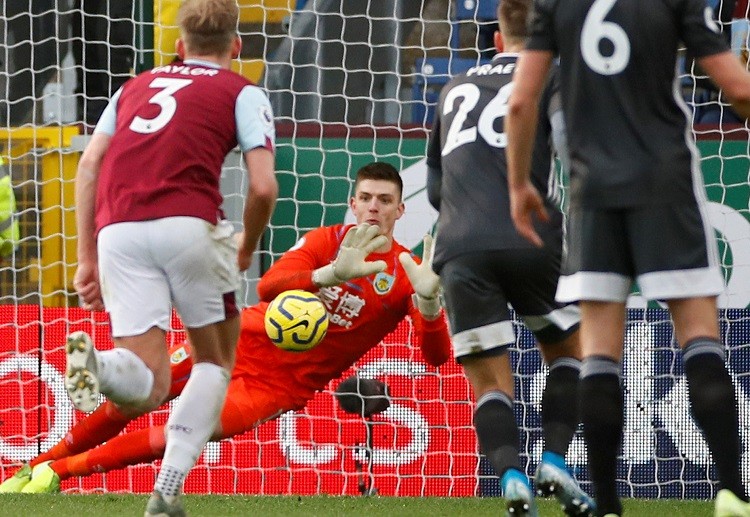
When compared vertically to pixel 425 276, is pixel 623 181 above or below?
above

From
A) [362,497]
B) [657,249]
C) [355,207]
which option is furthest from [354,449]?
[657,249]

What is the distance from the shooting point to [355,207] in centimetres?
579

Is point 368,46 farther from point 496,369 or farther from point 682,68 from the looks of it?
point 496,369

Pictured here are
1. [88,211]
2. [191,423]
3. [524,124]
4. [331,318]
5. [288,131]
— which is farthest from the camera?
[288,131]

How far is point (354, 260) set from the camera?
5.37 m

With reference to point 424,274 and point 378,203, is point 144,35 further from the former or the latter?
point 424,274

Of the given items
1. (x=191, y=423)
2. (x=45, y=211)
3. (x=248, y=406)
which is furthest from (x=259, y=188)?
(x=45, y=211)

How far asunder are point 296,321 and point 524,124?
2035 millimetres

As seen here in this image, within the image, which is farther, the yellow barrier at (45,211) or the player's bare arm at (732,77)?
the yellow barrier at (45,211)

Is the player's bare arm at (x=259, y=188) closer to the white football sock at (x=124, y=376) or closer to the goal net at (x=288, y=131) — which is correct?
the white football sock at (x=124, y=376)

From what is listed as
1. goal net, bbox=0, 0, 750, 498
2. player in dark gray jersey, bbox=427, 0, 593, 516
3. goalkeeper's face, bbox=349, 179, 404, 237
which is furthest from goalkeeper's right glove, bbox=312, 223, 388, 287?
goal net, bbox=0, 0, 750, 498

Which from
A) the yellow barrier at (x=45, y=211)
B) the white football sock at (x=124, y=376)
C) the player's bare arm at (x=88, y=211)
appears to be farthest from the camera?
the yellow barrier at (x=45, y=211)

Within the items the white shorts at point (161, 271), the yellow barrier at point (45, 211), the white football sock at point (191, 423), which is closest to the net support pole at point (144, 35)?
the yellow barrier at point (45, 211)

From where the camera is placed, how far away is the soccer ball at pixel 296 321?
5.40 meters
